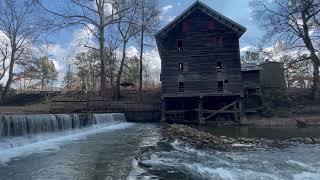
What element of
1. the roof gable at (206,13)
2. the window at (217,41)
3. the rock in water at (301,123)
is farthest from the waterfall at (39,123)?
the rock in water at (301,123)

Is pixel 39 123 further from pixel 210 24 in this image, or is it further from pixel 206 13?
pixel 210 24

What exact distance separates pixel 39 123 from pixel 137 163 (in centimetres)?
759

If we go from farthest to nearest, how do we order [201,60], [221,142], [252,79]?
1. [252,79]
2. [201,60]
3. [221,142]

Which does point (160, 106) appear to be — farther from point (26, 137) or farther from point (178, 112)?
point (26, 137)

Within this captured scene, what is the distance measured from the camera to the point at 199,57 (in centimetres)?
2995

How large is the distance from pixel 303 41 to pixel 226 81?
8.97m

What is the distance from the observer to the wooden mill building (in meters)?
29.4

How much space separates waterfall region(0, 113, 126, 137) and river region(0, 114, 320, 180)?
36 cm

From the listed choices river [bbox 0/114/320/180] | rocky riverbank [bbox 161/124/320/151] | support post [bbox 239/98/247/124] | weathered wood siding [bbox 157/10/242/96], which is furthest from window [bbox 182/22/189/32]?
river [bbox 0/114/320/180]

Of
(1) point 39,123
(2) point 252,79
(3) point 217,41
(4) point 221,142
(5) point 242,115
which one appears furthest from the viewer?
(2) point 252,79

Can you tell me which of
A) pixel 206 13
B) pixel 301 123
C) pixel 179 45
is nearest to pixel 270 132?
pixel 301 123

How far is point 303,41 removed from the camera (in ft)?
106

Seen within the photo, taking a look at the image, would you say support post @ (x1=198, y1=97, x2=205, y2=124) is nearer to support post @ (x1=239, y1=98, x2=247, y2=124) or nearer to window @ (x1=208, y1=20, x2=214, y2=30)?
support post @ (x1=239, y1=98, x2=247, y2=124)

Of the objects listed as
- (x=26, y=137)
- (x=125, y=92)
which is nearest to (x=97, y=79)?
(x=125, y=92)
